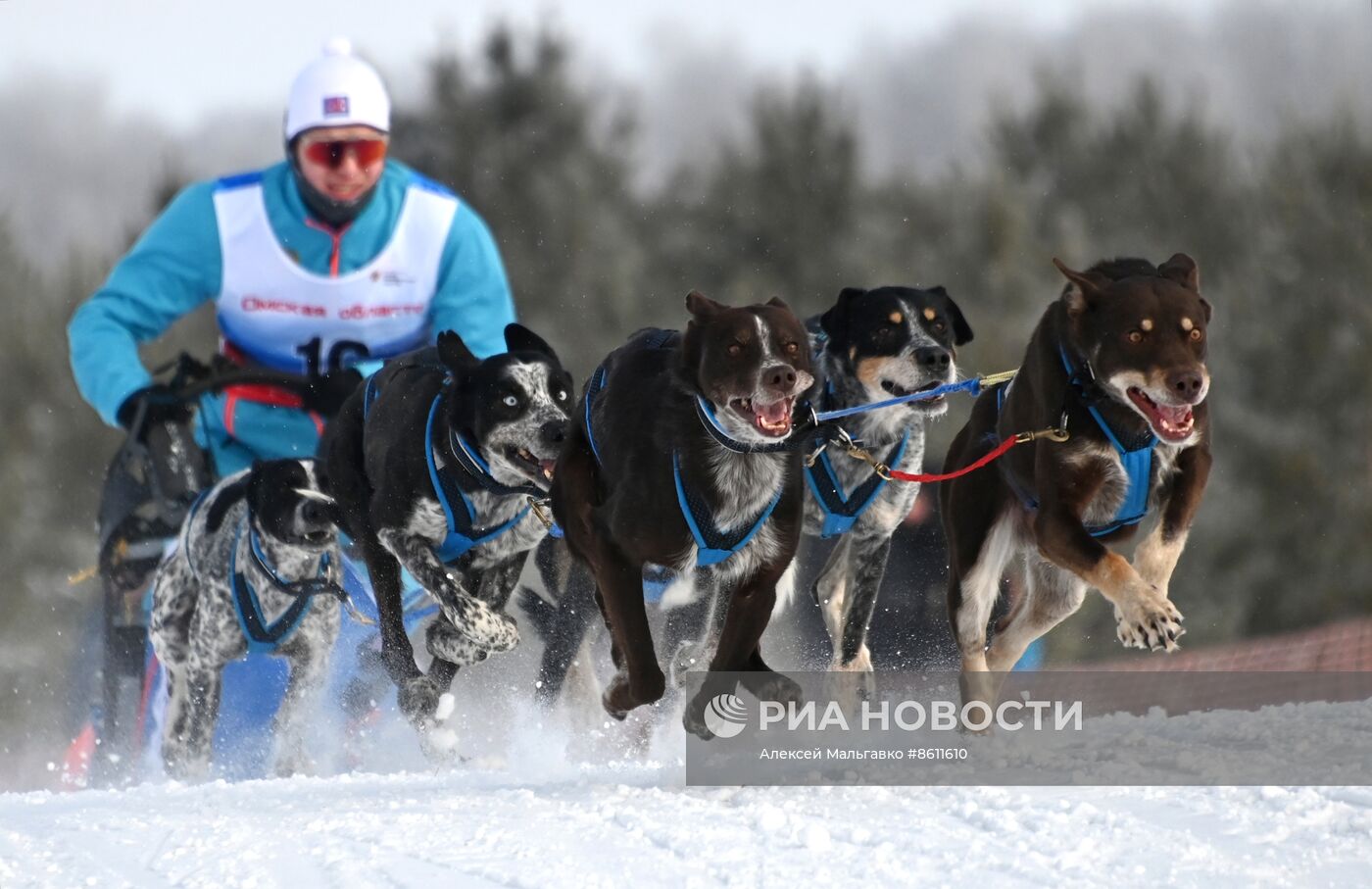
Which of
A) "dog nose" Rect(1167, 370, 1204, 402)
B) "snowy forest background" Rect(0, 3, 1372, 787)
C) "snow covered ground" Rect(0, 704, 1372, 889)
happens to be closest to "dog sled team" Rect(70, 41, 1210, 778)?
"dog nose" Rect(1167, 370, 1204, 402)

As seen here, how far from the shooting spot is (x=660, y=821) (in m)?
3.49

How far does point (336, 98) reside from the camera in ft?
18.1

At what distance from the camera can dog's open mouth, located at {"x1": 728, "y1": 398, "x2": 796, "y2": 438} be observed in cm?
367

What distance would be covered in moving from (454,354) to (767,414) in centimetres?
123

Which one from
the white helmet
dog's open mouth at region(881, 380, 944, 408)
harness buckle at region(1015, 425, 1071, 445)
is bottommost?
harness buckle at region(1015, 425, 1071, 445)

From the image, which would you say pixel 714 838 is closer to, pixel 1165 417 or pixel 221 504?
pixel 1165 417

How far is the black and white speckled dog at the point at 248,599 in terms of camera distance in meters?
5.18

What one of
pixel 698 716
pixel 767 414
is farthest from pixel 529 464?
pixel 767 414

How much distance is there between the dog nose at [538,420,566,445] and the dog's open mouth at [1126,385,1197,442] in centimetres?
139

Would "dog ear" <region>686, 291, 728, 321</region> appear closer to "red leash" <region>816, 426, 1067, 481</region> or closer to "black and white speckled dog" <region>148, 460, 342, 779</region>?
"red leash" <region>816, 426, 1067, 481</region>

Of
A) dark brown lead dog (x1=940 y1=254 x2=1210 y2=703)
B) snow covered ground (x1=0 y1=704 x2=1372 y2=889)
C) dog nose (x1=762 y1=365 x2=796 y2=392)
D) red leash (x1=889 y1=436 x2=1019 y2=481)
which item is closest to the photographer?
snow covered ground (x1=0 y1=704 x2=1372 y2=889)

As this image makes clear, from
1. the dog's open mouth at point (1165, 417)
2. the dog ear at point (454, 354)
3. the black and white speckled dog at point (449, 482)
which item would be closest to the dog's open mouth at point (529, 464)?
the black and white speckled dog at point (449, 482)

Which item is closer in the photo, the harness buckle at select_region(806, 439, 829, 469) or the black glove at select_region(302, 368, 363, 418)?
the harness buckle at select_region(806, 439, 829, 469)

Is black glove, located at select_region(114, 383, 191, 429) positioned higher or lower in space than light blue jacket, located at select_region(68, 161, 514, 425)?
lower
